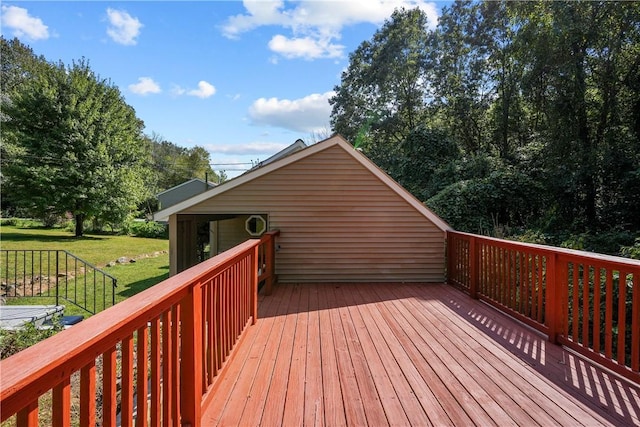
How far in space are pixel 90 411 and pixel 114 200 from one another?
17013mm

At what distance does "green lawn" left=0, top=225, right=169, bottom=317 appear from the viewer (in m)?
8.77

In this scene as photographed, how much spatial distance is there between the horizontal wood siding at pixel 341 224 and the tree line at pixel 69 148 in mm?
11814

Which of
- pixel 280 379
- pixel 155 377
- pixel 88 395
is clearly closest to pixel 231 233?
pixel 280 379

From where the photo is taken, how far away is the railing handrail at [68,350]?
740 millimetres

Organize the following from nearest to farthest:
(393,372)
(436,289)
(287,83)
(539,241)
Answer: (393,372) → (436,289) → (539,241) → (287,83)

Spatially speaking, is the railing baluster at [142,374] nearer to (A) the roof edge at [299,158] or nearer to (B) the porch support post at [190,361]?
(B) the porch support post at [190,361]

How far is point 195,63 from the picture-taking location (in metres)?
9.30

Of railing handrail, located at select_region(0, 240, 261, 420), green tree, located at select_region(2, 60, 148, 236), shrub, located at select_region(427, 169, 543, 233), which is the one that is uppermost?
green tree, located at select_region(2, 60, 148, 236)

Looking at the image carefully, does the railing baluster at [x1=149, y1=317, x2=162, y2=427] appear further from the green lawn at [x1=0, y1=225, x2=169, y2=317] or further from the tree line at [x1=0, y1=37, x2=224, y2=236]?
the tree line at [x1=0, y1=37, x2=224, y2=236]

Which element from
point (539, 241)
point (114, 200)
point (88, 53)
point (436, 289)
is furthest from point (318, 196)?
point (88, 53)

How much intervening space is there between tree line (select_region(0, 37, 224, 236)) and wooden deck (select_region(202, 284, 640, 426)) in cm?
1463

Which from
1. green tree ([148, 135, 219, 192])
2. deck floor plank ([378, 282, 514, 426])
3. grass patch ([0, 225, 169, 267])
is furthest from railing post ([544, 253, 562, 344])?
green tree ([148, 135, 219, 192])

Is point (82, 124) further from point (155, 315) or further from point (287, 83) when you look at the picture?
point (155, 315)

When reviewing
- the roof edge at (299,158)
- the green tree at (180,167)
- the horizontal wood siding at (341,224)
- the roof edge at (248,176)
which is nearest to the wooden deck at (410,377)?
the horizontal wood siding at (341,224)
